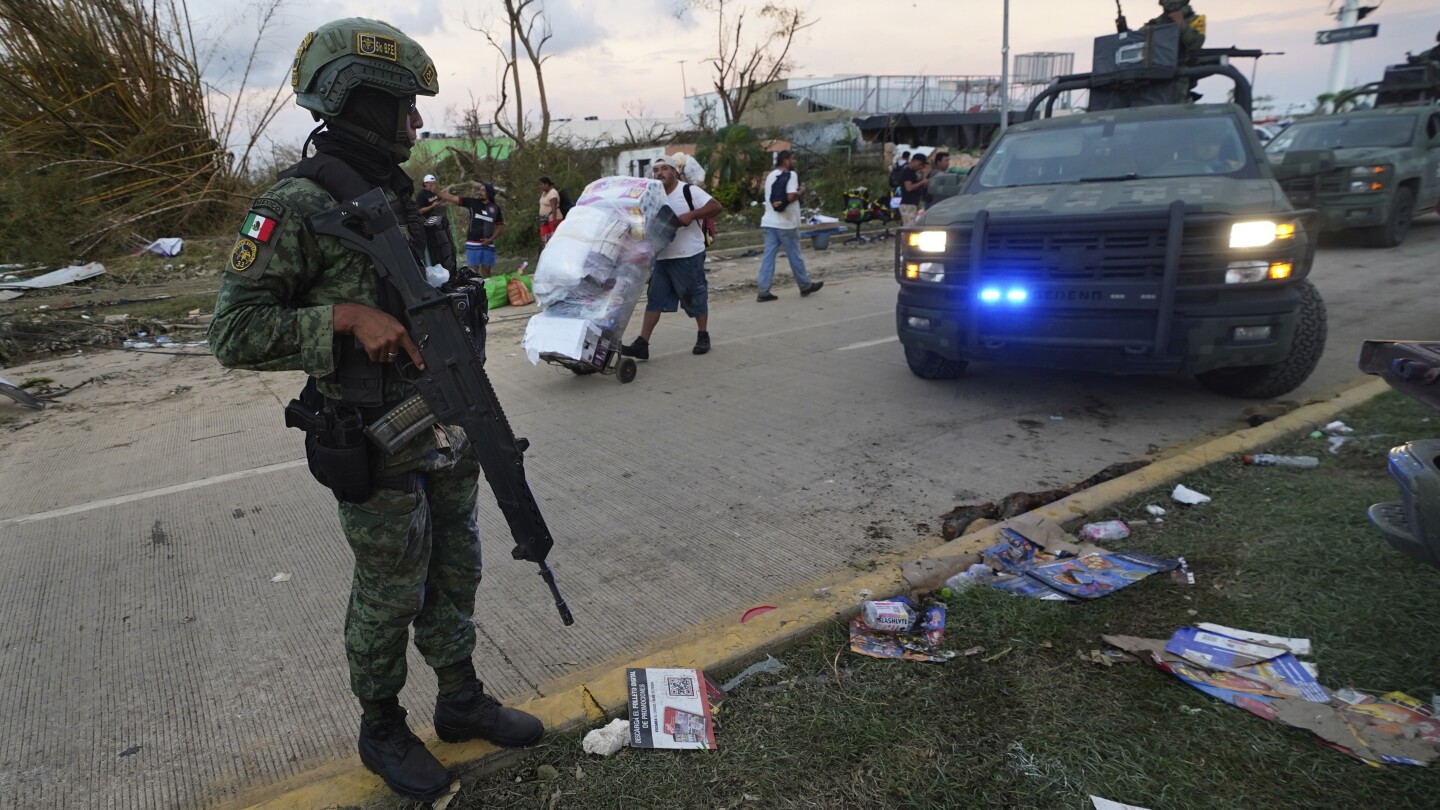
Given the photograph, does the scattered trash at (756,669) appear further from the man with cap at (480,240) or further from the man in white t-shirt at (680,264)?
the man with cap at (480,240)

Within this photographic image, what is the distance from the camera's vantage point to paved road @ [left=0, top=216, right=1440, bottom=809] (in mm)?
2537

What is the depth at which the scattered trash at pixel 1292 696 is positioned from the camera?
82.0 inches

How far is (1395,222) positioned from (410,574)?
547 inches

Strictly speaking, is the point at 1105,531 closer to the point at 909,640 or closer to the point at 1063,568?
the point at 1063,568

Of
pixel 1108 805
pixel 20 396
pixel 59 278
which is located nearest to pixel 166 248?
pixel 59 278

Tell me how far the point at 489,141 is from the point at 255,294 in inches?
742

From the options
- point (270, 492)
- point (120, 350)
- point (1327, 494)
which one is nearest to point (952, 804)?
point (1327, 494)

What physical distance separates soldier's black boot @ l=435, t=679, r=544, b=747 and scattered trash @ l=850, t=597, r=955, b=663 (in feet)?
3.41

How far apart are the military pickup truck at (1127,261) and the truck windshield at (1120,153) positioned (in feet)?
0.04

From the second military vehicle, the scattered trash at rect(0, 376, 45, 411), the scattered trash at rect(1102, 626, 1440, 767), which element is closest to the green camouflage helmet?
the scattered trash at rect(1102, 626, 1440, 767)

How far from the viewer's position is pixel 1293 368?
5031 mm

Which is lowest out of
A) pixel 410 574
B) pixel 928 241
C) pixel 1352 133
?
pixel 410 574

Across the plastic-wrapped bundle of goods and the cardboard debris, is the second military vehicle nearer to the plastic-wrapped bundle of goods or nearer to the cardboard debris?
the plastic-wrapped bundle of goods

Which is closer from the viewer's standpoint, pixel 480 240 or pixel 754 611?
pixel 754 611
